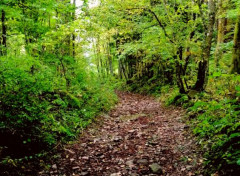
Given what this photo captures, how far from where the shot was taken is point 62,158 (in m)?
5.48

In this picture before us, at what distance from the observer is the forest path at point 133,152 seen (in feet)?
15.6

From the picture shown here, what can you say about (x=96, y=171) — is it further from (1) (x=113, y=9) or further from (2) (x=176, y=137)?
(1) (x=113, y=9)

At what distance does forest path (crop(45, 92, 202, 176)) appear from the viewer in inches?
187

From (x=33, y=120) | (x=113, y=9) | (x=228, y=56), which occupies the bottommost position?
(x=33, y=120)

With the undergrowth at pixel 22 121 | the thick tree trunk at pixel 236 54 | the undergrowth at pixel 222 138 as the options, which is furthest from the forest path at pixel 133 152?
the thick tree trunk at pixel 236 54

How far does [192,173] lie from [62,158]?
11.0 feet

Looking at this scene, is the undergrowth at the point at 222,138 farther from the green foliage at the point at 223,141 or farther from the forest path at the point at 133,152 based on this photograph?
the forest path at the point at 133,152

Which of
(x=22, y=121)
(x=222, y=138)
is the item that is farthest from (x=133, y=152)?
(x=22, y=121)

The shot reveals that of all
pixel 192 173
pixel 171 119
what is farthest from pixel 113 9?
pixel 192 173

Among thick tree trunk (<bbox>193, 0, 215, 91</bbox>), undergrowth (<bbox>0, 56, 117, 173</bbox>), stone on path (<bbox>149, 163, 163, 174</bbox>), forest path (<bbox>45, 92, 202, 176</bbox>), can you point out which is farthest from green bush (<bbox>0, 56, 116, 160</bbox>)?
thick tree trunk (<bbox>193, 0, 215, 91</bbox>)

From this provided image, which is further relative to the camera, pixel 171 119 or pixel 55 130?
pixel 171 119

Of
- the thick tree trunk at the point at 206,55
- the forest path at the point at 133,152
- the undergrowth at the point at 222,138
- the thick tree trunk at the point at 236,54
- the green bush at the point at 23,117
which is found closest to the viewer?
the undergrowth at the point at 222,138

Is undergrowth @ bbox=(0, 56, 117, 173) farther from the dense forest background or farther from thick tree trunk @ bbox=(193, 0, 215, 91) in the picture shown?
thick tree trunk @ bbox=(193, 0, 215, 91)

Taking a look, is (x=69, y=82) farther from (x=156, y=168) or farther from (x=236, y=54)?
(x=236, y=54)
